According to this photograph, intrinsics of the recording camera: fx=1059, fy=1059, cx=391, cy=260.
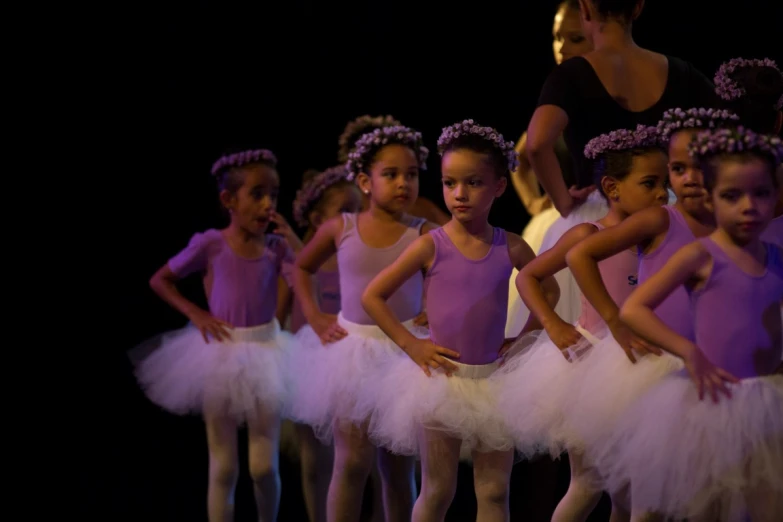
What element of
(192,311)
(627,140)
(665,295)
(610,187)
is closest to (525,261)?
(610,187)

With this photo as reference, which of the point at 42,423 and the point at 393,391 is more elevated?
the point at 393,391

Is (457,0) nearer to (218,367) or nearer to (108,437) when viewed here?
(218,367)

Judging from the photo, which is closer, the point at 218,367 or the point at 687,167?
the point at 687,167

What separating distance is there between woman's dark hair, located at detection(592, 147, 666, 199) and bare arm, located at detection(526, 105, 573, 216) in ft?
0.86

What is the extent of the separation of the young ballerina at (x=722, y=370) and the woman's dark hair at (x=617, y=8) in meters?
0.94

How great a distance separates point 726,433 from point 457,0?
348 centimetres

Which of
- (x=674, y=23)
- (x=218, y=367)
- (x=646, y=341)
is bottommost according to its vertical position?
(x=218, y=367)

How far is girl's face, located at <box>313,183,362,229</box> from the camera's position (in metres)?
4.39

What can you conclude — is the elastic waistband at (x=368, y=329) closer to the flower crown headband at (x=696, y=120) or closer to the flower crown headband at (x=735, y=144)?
the flower crown headband at (x=696, y=120)

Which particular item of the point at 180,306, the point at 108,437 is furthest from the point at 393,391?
the point at 108,437

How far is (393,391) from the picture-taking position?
2.97 meters

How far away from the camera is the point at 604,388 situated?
2.51 metres

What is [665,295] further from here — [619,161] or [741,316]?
[619,161]

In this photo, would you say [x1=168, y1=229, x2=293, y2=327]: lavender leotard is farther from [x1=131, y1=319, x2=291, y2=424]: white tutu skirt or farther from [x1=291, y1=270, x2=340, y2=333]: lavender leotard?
[x1=291, y1=270, x2=340, y2=333]: lavender leotard
